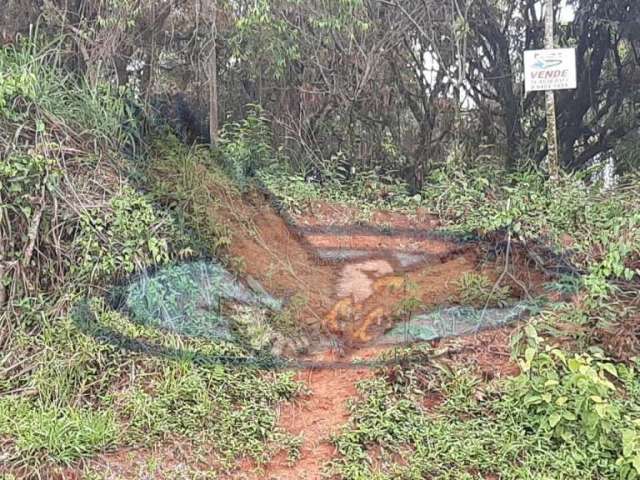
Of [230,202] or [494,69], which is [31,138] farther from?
[494,69]

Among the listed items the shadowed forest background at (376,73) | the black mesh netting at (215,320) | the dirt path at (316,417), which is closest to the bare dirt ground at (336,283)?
the dirt path at (316,417)

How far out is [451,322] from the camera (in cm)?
278

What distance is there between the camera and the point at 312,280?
3332 mm

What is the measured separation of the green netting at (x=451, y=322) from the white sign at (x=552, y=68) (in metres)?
1.87

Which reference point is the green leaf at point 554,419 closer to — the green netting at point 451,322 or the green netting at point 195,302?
the green netting at point 451,322

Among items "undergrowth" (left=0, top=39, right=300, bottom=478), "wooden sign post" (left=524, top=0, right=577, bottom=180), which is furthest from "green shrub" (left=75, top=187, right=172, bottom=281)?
"wooden sign post" (left=524, top=0, right=577, bottom=180)

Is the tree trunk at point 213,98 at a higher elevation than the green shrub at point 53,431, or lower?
higher

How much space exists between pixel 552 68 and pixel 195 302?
2.89 m

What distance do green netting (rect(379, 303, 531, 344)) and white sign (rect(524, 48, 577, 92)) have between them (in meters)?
1.87

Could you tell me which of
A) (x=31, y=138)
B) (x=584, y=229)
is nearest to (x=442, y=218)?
(x=584, y=229)

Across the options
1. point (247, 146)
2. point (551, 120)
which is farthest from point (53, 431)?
point (551, 120)

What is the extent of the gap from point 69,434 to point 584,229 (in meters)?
2.77

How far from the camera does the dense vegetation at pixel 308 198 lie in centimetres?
206

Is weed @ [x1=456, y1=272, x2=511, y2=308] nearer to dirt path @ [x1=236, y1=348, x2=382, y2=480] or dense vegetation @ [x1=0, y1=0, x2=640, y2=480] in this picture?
dense vegetation @ [x1=0, y1=0, x2=640, y2=480]
